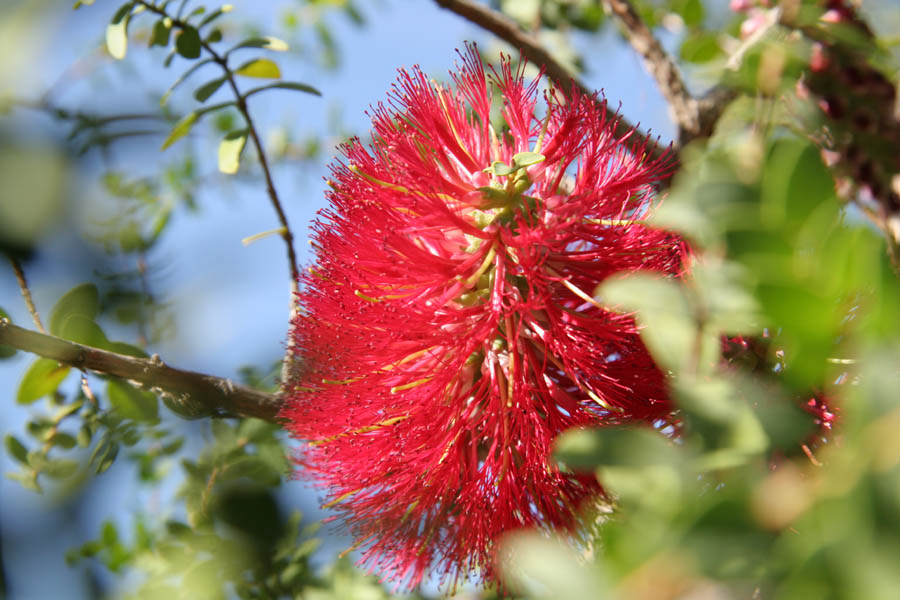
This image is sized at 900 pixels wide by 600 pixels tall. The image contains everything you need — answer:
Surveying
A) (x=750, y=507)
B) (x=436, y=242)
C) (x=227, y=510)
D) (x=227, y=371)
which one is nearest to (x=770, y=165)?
(x=750, y=507)

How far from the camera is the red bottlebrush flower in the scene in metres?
1.03

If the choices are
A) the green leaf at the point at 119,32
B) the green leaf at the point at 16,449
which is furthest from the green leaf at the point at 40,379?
the green leaf at the point at 119,32

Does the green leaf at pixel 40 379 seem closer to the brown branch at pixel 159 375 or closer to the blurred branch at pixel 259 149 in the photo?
the brown branch at pixel 159 375

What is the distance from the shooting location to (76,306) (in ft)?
3.70

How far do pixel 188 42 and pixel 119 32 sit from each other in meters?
0.12

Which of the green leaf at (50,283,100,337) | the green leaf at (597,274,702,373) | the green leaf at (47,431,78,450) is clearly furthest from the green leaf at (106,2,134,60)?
the green leaf at (597,274,702,373)

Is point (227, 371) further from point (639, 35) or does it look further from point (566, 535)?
point (639, 35)

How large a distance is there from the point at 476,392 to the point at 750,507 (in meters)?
0.70

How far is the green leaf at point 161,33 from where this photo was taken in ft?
4.52

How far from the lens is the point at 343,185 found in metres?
1.12

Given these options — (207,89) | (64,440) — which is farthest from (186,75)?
(64,440)

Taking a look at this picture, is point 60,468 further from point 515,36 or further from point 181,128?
point 515,36

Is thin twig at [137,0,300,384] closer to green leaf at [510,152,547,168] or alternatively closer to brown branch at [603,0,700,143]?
green leaf at [510,152,547,168]

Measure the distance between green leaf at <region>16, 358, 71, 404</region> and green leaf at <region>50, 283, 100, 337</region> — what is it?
8 centimetres
